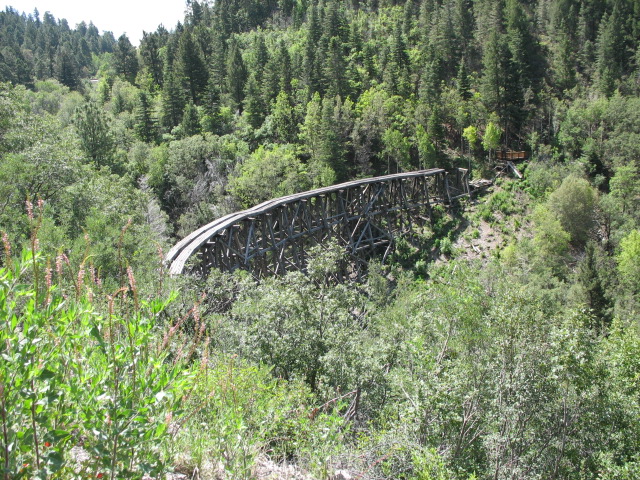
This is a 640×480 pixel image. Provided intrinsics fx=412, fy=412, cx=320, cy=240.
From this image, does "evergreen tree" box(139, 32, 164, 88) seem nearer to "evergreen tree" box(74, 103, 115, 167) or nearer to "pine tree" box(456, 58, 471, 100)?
"evergreen tree" box(74, 103, 115, 167)

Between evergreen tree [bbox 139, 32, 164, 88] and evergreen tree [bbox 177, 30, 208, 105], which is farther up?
evergreen tree [bbox 139, 32, 164, 88]

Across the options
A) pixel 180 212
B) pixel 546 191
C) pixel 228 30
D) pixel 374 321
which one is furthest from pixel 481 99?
pixel 228 30

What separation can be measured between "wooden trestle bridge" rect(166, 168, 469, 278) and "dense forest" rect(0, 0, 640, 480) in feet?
4.84

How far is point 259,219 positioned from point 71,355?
1599 centimetres

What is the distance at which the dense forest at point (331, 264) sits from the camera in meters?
2.33

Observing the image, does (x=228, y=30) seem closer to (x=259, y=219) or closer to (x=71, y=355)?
(x=259, y=219)

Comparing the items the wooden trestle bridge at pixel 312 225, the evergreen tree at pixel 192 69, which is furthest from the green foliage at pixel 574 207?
the evergreen tree at pixel 192 69

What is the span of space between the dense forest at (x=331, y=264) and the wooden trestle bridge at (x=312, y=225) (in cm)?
147

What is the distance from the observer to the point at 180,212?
36.0m

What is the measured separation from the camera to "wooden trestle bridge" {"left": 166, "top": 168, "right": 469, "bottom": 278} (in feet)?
51.4

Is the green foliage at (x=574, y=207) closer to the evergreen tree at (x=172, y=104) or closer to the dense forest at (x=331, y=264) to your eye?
the dense forest at (x=331, y=264)

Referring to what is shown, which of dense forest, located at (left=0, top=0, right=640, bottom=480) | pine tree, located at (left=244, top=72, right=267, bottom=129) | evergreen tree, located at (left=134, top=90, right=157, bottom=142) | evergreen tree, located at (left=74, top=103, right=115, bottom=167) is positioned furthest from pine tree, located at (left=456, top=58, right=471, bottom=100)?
evergreen tree, located at (left=74, top=103, right=115, bottom=167)

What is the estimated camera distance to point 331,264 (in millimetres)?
8953

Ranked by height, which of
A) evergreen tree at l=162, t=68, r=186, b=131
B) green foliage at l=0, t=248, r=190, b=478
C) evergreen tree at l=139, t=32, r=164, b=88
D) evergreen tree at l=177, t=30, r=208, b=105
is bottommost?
green foliage at l=0, t=248, r=190, b=478
